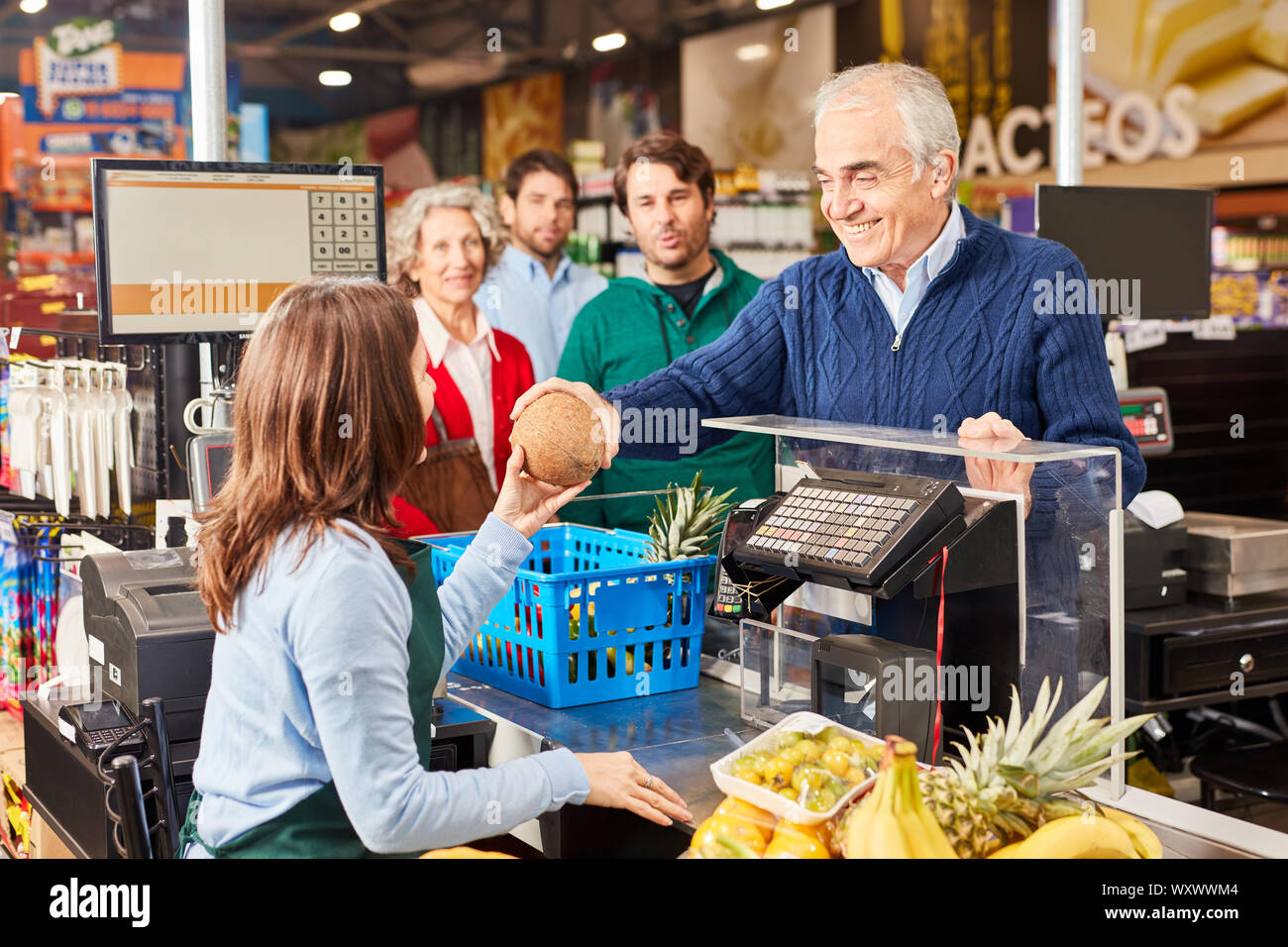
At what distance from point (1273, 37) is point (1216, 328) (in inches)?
212

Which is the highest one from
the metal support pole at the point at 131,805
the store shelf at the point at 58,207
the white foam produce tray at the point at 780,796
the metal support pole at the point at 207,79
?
the store shelf at the point at 58,207

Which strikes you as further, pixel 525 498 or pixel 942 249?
pixel 942 249

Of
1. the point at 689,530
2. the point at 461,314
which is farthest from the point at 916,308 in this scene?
the point at 461,314

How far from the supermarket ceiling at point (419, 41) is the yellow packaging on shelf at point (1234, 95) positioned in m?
3.46

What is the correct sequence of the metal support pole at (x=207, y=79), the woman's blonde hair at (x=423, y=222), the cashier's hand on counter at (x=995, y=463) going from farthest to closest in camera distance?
the woman's blonde hair at (x=423, y=222), the metal support pole at (x=207, y=79), the cashier's hand on counter at (x=995, y=463)

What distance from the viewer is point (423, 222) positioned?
406 cm

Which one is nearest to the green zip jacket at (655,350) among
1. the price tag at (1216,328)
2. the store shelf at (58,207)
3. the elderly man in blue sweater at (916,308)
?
the elderly man in blue sweater at (916,308)

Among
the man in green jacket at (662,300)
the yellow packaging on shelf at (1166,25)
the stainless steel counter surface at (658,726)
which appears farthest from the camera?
the yellow packaging on shelf at (1166,25)

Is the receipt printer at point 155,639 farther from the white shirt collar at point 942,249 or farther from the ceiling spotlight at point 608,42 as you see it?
the ceiling spotlight at point 608,42

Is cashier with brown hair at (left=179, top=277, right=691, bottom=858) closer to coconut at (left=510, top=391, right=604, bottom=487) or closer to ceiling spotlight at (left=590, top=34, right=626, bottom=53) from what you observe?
coconut at (left=510, top=391, right=604, bottom=487)

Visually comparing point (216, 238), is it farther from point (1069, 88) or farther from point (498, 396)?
point (1069, 88)

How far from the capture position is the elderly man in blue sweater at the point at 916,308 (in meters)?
2.24

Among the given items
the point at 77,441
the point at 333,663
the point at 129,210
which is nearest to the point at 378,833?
the point at 333,663

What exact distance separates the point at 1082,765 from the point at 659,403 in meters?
1.31
